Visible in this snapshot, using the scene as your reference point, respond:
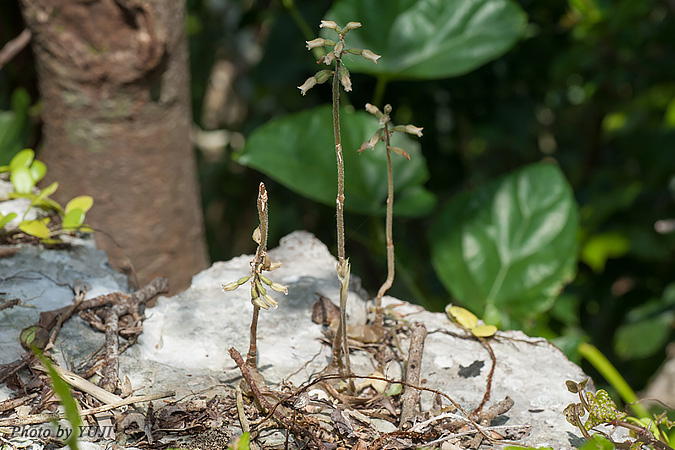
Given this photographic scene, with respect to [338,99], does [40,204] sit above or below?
below

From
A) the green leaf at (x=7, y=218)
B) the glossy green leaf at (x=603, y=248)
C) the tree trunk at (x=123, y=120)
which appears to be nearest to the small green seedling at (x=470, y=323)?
the tree trunk at (x=123, y=120)

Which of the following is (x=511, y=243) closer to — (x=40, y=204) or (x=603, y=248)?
(x=603, y=248)

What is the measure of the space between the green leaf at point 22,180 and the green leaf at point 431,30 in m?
0.70

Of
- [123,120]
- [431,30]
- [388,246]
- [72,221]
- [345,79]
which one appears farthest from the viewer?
[431,30]

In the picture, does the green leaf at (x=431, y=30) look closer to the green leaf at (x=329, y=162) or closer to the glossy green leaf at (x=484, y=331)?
→ the green leaf at (x=329, y=162)

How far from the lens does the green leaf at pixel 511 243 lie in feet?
4.51

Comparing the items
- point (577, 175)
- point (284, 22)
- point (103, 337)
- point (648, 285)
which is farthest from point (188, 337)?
point (577, 175)

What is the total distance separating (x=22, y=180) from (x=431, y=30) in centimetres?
96

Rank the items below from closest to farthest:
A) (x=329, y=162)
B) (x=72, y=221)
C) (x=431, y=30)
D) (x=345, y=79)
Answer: (x=345, y=79) → (x=72, y=221) → (x=329, y=162) → (x=431, y=30)

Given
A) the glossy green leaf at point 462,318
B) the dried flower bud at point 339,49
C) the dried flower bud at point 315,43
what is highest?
the dried flower bud at point 315,43

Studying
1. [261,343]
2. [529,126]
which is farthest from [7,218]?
[529,126]

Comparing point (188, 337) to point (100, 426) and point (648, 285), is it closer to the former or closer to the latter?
point (100, 426)

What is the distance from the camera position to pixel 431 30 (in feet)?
4.95

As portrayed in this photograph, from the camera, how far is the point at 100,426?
0.75m
